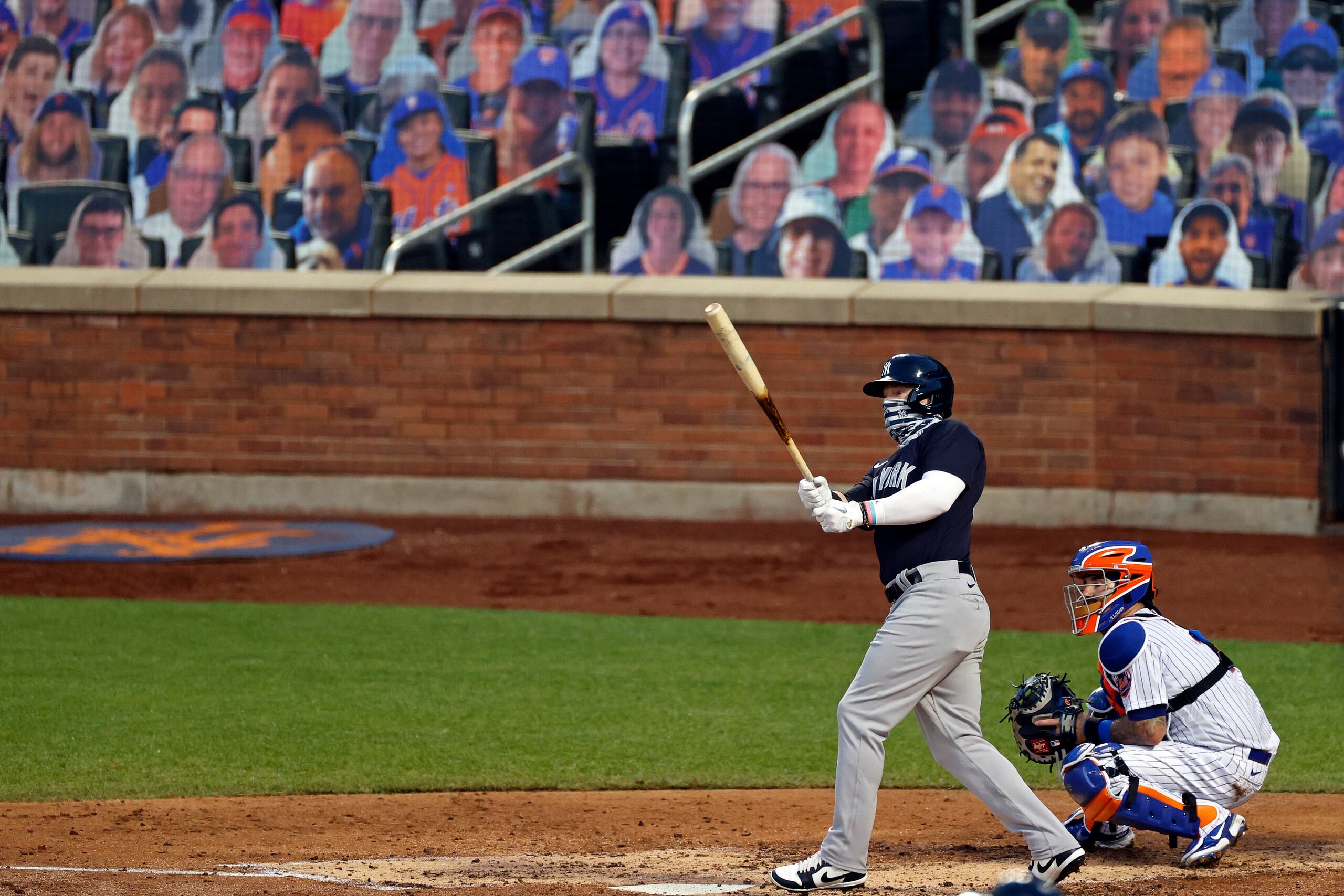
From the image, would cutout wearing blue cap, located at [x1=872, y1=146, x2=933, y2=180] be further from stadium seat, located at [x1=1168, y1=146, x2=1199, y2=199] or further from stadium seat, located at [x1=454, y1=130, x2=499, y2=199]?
stadium seat, located at [x1=454, y1=130, x2=499, y2=199]

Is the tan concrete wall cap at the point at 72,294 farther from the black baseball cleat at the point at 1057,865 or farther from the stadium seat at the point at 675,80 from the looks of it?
the black baseball cleat at the point at 1057,865

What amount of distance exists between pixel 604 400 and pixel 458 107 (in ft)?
12.3

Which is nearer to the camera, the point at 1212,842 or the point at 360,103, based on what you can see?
the point at 1212,842

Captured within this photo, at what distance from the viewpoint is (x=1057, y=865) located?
502 cm

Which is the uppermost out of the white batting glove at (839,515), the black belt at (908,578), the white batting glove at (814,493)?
the white batting glove at (814,493)


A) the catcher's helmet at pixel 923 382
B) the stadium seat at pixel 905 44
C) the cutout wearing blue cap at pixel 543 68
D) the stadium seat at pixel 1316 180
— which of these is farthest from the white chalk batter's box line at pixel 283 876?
the stadium seat at pixel 905 44

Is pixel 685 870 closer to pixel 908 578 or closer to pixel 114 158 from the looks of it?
pixel 908 578

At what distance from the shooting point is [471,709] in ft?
26.8

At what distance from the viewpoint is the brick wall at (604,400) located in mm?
12867

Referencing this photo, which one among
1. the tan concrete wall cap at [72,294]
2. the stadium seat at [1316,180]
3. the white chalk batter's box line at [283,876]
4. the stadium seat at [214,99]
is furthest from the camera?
the stadium seat at [214,99]

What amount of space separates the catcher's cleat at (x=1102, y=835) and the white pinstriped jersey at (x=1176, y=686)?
1.28 ft

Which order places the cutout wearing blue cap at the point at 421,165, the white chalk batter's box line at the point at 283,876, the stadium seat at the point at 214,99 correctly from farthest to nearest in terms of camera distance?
the stadium seat at the point at 214,99
the cutout wearing blue cap at the point at 421,165
the white chalk batter's box line at the point at 283,876

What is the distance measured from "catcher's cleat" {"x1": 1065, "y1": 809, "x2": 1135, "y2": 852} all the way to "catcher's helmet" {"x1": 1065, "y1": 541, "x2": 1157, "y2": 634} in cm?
67

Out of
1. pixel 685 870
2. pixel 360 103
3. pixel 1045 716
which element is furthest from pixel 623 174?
pixel 685 870
